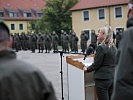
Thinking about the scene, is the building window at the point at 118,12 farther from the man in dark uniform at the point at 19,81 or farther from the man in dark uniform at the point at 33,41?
the man in dark uniform at the point at 19,81

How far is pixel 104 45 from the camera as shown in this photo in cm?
756

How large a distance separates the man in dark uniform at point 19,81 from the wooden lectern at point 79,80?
15.9ft

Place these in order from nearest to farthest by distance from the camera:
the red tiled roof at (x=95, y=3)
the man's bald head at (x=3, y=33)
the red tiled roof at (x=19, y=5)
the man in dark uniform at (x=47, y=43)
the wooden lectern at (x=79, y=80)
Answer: the man's bald head at (x=3, y=33), the wooden lectern at (x=79, y=80), the man in dark uniform at (x=47, y=43), the red tiled roof at (x=95, y=3), the red tiled roof at (x=19, y=5)

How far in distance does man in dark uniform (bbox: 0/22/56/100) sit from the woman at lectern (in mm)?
4231

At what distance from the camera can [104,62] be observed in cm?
761

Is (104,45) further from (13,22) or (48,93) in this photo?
(13,22)

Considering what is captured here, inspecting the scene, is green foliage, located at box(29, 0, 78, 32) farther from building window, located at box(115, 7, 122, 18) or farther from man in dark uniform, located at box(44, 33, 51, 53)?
man in dark uniform, located at box(44, 33, 51, 53)

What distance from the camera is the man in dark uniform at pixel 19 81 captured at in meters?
3.23

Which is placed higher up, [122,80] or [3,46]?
[3,46]

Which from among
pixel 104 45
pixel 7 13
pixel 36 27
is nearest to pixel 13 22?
pixel 7 13

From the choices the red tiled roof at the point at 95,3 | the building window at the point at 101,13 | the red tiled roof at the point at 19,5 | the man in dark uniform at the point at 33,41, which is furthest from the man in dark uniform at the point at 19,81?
the red tiled roof at the point at 19,5

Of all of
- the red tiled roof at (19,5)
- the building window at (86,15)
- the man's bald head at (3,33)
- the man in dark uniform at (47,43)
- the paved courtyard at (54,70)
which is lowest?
the paved courtyard at (54,70)

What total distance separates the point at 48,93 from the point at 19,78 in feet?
0.80

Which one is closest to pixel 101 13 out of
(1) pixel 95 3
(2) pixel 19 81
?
(1) pixel 95 3
